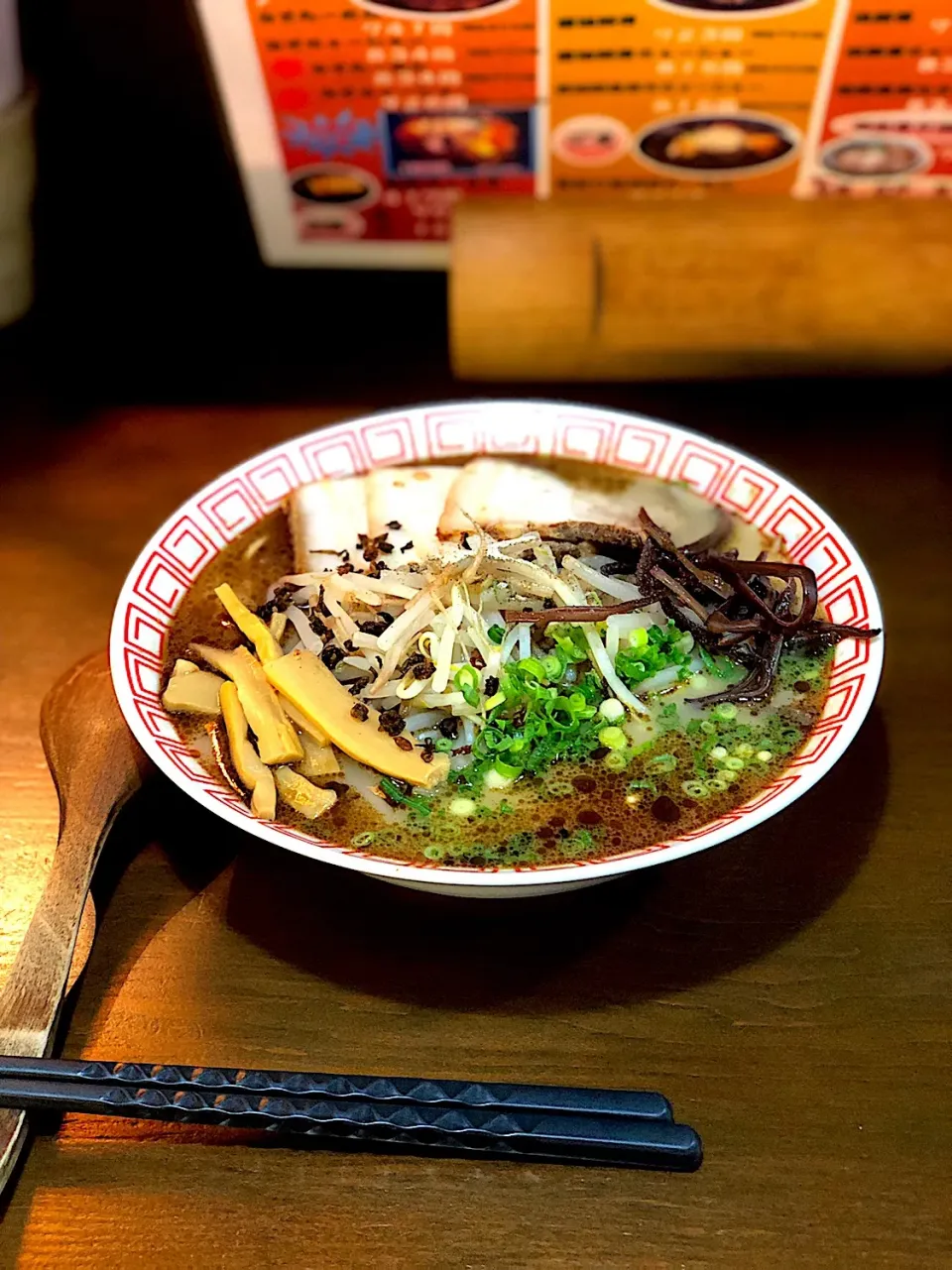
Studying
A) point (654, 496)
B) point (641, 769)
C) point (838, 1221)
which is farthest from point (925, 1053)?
point (654, 496)

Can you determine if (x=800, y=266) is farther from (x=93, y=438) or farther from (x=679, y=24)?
(x=93, y=438)

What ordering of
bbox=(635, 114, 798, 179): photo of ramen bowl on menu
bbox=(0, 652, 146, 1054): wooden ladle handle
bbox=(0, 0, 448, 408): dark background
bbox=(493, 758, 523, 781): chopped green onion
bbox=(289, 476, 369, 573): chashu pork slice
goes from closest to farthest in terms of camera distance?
bbox=(0, 652, 146, 1054): wooden ladle handle, bbox=(493, 758, 523, 781): chopped green onion, bbox=(289, 476, 369, 573): chashu pork slice, bbox=(635, 114, 798, 179): photo of ramen bowl on menu, bbox=(0, 0, 448, 408): dark background

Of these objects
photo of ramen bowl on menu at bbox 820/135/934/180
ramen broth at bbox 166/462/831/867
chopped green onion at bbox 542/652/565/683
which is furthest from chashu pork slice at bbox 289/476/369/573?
photo of ramen bowl on menu at bbox 820/135/934/180

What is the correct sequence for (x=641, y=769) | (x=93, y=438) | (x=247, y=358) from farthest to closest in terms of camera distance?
1. (x=247, y=358)
2. (x=93, y=438)
3. (x=641, y=769)

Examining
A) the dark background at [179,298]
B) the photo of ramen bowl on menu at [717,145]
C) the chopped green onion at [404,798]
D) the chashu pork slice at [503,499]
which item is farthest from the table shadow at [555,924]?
the photo of ramen bowl on menu at [717,145]

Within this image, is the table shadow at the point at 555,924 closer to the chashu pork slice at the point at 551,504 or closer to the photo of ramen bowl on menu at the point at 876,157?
the chashu pork slice at the point at 551,504

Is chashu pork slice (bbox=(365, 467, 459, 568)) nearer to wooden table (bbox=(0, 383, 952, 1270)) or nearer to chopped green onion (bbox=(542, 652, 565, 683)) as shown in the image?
chopped green onion (bbox=(542, 652, 565, 683))
